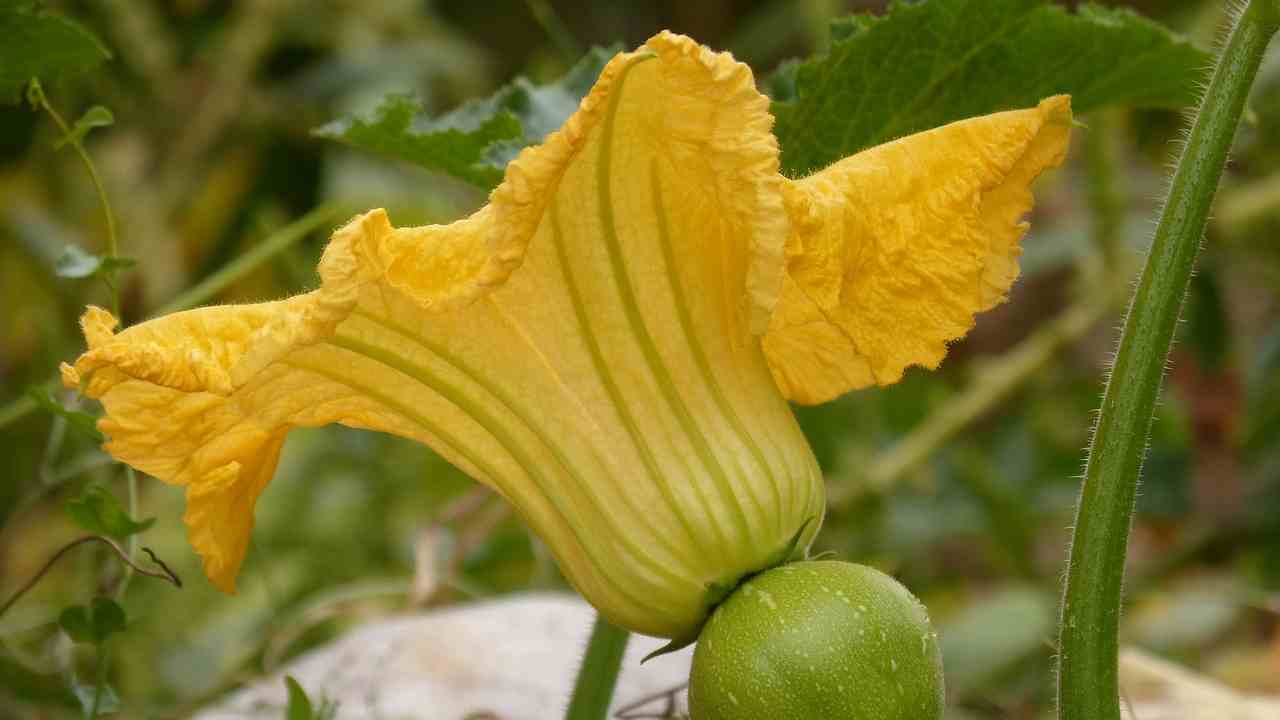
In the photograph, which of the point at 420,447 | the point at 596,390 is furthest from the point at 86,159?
the point at 420,447

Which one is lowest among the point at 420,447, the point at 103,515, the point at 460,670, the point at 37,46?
the point at 420,447

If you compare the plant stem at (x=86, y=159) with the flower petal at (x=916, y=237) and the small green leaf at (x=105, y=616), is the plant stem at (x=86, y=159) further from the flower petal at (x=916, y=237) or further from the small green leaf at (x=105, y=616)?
the flower petal at (x=916, y=237)

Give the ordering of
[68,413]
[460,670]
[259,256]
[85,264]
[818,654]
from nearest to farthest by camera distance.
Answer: [818,654], [68,413], [85,264], [259,256], [460,670]

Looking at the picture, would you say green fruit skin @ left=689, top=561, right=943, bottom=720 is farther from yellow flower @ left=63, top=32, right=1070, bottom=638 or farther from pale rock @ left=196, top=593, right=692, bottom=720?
pale rock @ left=196, top=593, right=692, bottom=720

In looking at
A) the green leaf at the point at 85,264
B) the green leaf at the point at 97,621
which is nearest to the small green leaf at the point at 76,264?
the green leaf at the point at 85,264

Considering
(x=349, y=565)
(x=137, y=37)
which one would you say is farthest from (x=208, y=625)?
(x=137, y=37)

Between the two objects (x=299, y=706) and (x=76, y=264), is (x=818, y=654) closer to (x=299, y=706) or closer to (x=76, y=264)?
(x=299, y=706)

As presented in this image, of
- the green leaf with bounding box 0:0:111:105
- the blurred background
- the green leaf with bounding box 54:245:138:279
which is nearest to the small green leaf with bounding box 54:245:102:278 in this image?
the green leaf with bounding box 54:245:138:279
